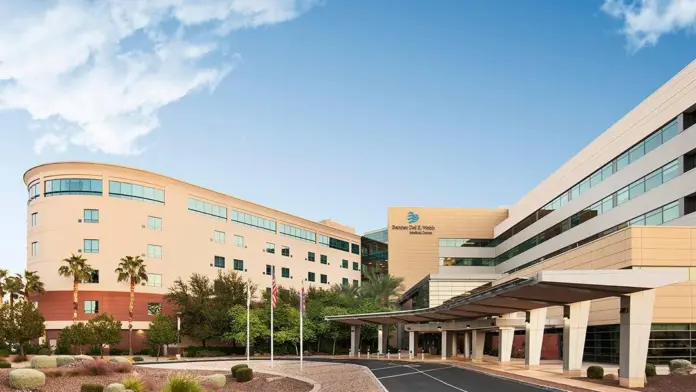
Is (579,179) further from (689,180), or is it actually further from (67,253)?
(67,253)

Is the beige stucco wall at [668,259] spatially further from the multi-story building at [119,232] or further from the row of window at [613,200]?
the multi-story building at [119,232]

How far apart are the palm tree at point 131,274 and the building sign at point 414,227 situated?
52.1 metres

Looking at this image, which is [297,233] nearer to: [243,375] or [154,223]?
[154,223]

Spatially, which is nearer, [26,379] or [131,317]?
[26,379]

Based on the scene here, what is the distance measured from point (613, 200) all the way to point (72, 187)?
55.5 metres

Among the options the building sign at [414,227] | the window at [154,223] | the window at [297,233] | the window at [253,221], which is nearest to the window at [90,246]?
the window at [154,223]

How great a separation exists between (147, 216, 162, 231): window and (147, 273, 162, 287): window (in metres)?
5.34

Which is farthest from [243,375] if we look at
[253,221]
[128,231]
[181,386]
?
[253,221]

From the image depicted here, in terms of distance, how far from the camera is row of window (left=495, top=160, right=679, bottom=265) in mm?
52125

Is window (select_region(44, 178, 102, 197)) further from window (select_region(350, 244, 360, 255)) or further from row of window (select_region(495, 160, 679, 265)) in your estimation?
window (select_region(350, 244, 360, 255))

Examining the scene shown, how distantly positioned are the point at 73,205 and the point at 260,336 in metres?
25.1

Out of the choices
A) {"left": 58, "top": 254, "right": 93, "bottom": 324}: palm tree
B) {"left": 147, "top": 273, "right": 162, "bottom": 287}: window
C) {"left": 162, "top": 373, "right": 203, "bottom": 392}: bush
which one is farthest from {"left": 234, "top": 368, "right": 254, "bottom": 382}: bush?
{"left": 147, "top": 273, "right": 162, "bottom": 287}: window

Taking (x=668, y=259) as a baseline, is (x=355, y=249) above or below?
above

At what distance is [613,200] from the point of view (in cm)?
6131
